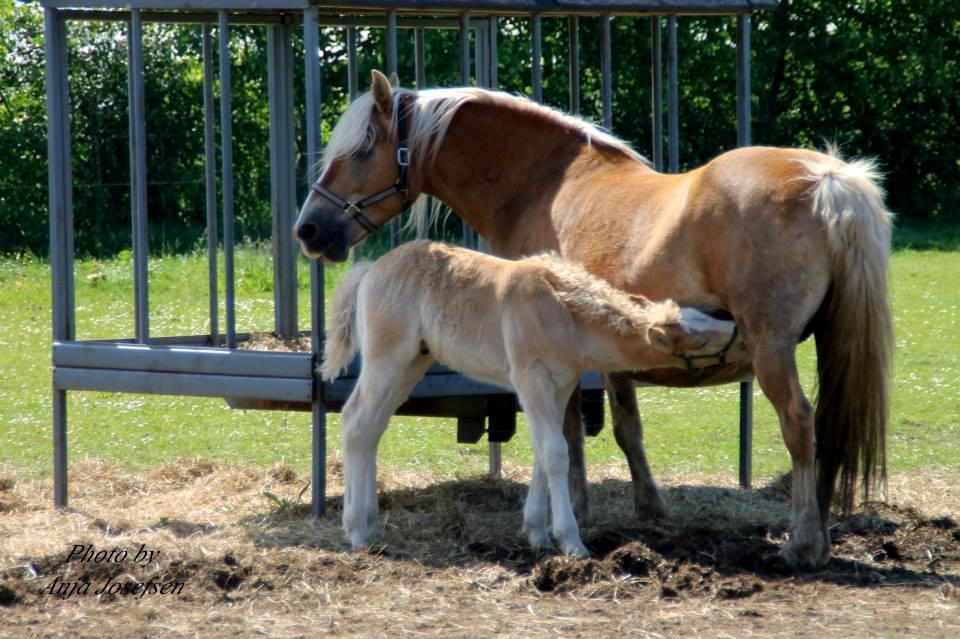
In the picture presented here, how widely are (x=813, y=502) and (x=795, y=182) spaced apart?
136cm

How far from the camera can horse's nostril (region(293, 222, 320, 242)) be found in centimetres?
651

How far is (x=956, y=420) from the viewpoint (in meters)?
9.47


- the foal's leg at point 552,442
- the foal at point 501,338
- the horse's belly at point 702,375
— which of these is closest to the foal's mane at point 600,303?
the foal at point 501,338

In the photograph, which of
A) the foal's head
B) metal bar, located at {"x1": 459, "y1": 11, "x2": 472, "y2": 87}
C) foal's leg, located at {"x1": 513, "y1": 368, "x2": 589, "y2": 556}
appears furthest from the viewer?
metal bar, located at {"x1": 459, "y1": 11, "x2": 472, "y2": 87}

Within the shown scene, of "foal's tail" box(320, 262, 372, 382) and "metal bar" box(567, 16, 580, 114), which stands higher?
"metal bar" box(567, 16, 580, 114)

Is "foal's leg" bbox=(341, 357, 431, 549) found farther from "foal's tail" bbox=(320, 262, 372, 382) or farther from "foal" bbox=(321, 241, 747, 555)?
"foal's tail" bbox=(320, 262, 372, 382)

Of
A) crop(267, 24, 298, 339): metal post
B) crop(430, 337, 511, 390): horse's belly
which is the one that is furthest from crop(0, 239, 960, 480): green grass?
crop(430, 337, 511, 390): horse's belly

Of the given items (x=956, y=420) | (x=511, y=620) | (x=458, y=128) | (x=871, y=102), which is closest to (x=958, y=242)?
(x=871, y=102)

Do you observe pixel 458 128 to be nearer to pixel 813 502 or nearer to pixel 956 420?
pixel 813 502

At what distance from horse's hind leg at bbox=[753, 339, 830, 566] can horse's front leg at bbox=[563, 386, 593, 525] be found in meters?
1.22

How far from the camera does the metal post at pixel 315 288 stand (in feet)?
22.0

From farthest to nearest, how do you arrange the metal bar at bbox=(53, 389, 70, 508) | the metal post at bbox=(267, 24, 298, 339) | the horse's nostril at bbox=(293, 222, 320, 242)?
the metal post at bbox=(267, 24, 298, 339)
the metal bar at bbox=(53, 389, 70, 508)
the horse's nostril at bbox=(293, 222, 320, 242)

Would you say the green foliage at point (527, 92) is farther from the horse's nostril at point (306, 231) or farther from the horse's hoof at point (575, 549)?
the horse's hoof at point (575, 549)

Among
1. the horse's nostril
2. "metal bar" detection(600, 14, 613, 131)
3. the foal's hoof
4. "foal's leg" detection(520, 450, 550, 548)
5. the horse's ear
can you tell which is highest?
"metal bar" detection(600, 14, 613, 131)
